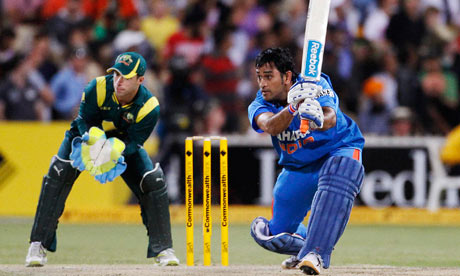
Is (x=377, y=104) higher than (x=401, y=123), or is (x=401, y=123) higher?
(x=377, y=104)

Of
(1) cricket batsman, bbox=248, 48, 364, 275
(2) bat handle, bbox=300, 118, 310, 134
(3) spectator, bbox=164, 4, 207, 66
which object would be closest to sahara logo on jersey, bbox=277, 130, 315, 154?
(1) cricket batsman, bbox=248, 48, 364, 275

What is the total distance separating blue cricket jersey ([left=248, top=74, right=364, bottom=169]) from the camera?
6587 millimetres

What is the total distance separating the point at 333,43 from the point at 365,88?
88 centimetres

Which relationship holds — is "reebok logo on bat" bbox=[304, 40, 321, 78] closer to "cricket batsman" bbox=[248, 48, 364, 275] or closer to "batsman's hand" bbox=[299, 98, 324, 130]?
"cricket batsman" bbox=[248, 48, 364, 275]

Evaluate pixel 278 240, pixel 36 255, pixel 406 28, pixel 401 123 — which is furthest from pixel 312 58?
pixel 406 28

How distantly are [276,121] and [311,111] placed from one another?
394 millimetres

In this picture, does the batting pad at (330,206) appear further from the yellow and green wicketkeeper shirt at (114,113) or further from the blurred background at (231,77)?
the blurred background at (231,77)

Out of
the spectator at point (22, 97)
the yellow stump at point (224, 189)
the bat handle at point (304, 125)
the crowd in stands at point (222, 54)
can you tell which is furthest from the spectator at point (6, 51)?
the bat handle at point (304, 125)

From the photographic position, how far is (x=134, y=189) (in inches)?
303

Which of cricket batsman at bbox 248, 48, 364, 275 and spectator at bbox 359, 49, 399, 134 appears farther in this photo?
spectator at bbox 359, 49, 399, 134

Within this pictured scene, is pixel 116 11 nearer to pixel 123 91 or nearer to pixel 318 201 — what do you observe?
pixel 123 91

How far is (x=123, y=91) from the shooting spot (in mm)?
7246

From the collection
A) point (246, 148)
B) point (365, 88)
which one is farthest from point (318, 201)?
point (365, 88)

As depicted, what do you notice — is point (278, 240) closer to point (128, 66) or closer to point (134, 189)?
point (134, 189)
